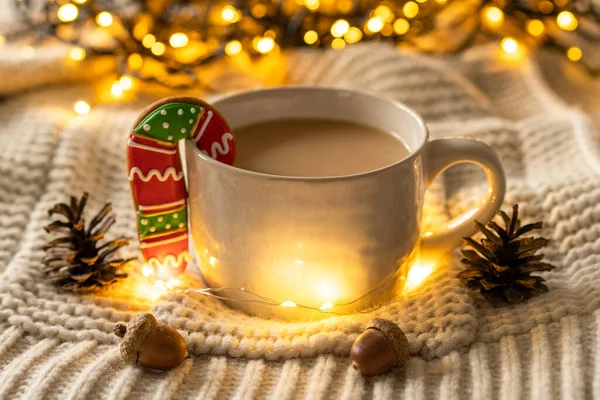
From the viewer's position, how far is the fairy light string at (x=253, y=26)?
116 centimetres

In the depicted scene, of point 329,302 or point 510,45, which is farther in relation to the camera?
point 510,45

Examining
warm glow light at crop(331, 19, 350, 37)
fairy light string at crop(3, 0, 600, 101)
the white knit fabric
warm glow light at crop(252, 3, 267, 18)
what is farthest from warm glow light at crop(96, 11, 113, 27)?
warm glow light at crop(331, 19, 350, 37)

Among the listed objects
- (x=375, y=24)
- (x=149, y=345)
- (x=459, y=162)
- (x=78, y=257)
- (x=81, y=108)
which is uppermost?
(x=375, y=24)

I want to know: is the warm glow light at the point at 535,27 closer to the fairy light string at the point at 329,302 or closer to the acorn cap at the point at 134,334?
the fairy light string at the point at 329,302

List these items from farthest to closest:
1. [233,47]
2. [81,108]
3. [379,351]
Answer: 1. [233,47]
2. [81,108]
3. [379,351]

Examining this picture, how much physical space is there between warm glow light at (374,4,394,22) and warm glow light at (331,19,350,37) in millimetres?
60

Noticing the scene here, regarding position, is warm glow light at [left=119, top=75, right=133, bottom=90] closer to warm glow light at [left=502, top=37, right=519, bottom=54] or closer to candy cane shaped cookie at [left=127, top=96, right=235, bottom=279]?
candy cane shaped cookie at [left=127, top=96, right=235, bottom=279]

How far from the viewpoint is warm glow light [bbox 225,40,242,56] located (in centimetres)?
117

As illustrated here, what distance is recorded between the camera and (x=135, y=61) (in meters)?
1.20

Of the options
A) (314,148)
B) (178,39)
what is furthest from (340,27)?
(314,148)

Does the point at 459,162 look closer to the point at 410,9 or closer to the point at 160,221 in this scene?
the point at 160,221

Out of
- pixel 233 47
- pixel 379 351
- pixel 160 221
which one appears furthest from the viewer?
pixel 233 47

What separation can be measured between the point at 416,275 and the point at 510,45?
1.89 feet

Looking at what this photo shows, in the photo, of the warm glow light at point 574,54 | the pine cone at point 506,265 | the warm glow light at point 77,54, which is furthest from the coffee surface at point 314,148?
the warm glow light at point 574,54
